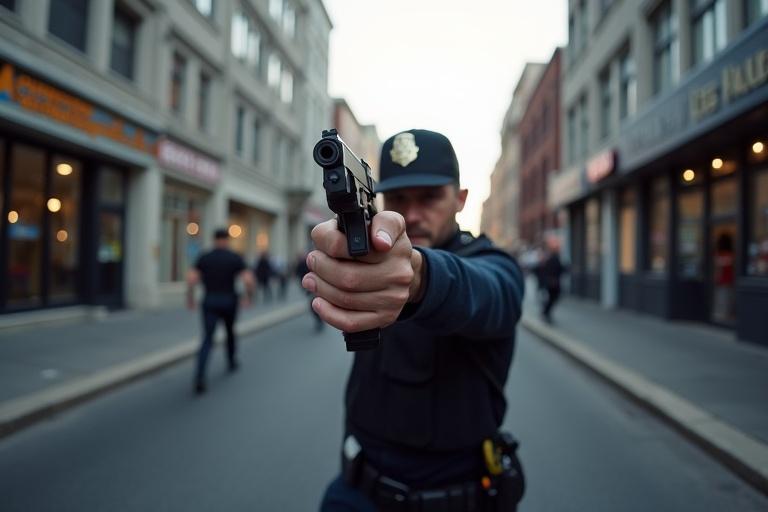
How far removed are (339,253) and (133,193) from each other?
13.2 meters

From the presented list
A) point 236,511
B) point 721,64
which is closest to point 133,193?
point 236,511

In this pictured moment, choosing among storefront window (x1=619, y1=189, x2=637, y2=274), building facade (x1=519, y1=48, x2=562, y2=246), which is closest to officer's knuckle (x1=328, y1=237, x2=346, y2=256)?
storefront window (x1=619, y1=189, x2=637, y2=274)

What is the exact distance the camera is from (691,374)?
5816 mm

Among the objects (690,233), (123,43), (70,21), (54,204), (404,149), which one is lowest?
(404,149)

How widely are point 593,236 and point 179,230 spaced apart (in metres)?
13.8

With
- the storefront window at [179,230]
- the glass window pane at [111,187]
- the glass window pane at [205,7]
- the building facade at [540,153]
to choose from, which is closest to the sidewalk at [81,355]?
the glass window pane at [111,187]

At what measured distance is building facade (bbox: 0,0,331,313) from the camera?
862 cm

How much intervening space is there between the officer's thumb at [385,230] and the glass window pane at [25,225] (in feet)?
33.7

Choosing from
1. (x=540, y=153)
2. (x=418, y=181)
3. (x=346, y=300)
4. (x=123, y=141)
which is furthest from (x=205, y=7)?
(x=540, y=153)

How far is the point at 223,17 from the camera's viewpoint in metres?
16.3

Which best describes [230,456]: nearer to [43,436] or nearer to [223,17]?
[43,436]

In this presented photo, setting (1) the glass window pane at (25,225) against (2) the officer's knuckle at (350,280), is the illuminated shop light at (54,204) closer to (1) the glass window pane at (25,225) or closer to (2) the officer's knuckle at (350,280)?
(1) the glass window pane at (25,225)

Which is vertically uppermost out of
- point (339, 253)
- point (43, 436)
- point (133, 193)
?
point (133, 193)

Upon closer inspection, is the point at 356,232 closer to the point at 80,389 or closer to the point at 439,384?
the point at 439,384
